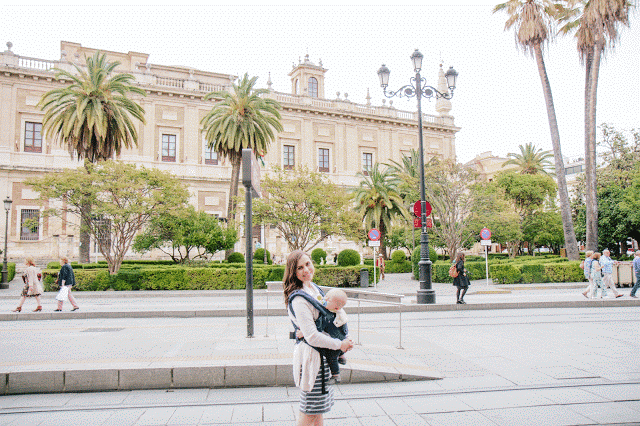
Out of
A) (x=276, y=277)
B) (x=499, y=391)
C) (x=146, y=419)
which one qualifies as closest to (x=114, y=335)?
(x=146, y=419)

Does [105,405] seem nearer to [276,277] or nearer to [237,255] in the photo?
[276,277]

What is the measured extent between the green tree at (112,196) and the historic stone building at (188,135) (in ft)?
22.7

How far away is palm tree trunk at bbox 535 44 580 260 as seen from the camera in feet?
80.0

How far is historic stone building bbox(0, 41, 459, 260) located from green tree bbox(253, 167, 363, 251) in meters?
4.42

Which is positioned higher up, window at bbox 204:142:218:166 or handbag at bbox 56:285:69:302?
window at bbox 204:142:218:166

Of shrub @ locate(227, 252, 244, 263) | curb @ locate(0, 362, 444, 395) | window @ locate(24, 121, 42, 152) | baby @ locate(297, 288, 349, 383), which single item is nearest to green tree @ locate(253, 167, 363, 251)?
shrub @ locate(227, 252, 244, 263)

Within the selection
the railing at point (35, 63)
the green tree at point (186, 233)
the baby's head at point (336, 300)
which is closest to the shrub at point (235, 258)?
the green tree at point (186, 233)

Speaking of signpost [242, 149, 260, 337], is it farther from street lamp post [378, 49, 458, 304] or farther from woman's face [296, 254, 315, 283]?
street lamp post [378, 49, 458, 304]

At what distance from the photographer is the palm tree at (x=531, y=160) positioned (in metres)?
46.3

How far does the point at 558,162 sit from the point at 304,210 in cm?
1397

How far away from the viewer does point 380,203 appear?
3428 centimetres

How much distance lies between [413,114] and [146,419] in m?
48.9

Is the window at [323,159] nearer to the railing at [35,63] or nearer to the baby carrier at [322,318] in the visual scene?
the railing at [35,63]

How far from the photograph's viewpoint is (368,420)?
14.8 feet
